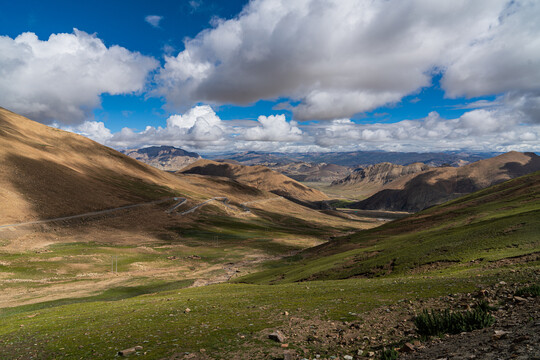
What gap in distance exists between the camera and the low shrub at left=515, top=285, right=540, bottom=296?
1370 cm

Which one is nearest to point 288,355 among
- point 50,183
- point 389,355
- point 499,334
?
point 389,355

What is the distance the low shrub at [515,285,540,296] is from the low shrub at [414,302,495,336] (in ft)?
10.0

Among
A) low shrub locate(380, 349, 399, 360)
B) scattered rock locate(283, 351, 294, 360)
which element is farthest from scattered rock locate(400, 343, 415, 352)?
scattered rock locate(283, 351, 294, 360)

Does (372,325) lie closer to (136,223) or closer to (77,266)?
(77,266)

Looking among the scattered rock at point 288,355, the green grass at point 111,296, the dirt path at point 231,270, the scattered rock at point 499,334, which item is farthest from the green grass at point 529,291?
the dirt path at point 231,270

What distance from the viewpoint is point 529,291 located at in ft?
46.0

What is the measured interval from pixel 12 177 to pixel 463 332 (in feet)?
540

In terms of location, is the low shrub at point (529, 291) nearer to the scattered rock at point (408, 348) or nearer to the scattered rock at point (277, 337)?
the scattered rock at point (408, 348)

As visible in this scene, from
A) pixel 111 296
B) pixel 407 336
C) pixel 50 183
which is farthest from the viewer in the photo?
pixel 50 183

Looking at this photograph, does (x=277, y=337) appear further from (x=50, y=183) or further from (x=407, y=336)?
(x=50, y=183)

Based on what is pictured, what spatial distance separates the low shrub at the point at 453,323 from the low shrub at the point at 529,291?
3.06 meters

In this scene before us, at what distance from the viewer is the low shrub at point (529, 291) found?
13.7 metres

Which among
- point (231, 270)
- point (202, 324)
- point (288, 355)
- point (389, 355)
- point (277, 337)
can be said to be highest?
point (389, 355)

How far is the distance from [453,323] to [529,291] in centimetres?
583
